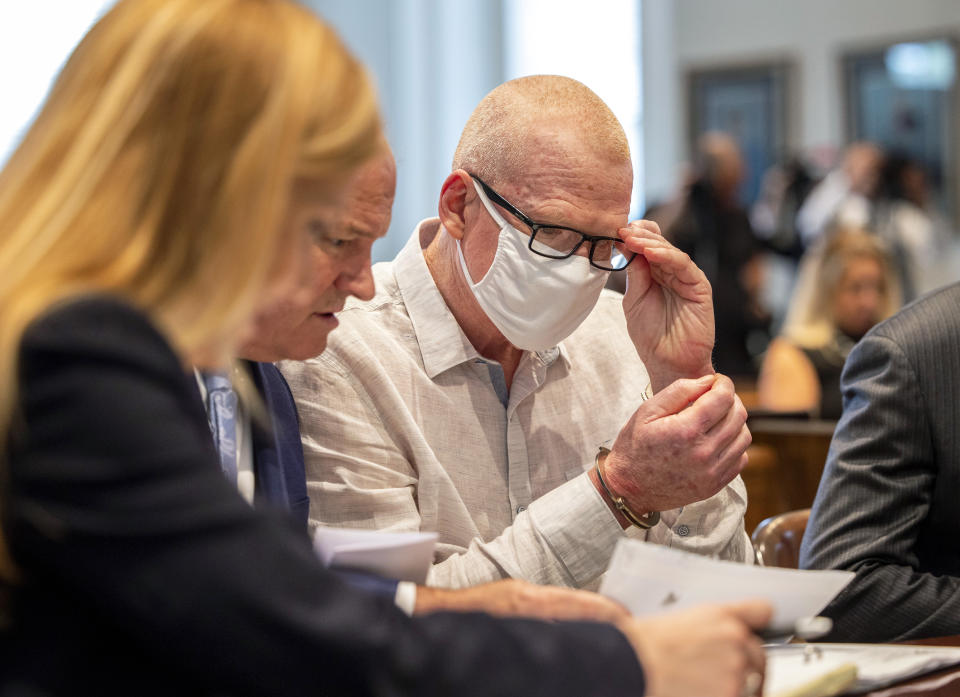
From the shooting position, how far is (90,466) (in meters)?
0.81

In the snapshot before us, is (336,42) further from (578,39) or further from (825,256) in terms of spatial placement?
(578,39)

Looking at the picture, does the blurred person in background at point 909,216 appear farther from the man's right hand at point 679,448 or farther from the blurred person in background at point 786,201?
the man's right hand at point 679,448

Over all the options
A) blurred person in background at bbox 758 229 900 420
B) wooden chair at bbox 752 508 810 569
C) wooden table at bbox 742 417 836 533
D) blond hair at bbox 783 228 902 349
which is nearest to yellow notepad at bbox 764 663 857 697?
wooden chair at bbox 752 508 810 569

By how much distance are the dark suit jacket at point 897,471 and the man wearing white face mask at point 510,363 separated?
181 mm

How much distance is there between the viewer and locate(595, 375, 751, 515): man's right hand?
1668mm

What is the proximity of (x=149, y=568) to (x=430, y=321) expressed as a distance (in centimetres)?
122

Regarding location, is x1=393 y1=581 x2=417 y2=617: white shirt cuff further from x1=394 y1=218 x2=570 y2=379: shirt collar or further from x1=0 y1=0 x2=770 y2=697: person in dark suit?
x1=394 y1=218 x2=570 y2=379: shirt collar

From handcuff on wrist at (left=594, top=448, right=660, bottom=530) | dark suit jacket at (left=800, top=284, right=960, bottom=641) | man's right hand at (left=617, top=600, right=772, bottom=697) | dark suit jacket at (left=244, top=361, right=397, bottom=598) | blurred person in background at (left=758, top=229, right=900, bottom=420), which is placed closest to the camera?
man's right hand at (left=617, top=600, right=772, bottom=697)

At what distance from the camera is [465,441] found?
77.1 inches

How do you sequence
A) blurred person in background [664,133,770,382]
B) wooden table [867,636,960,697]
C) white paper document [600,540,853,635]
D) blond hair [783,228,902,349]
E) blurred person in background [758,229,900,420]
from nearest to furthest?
white paper document [600,540,853,635]
wooden table [867,636,960,697]
blurred person in background [758,229,900,420]
blond hair [783,228,902,349]
blurred person in background [664,133,770,382]

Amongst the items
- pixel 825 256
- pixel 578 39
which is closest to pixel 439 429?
pixel 825 256

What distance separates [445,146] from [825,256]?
13.5ft

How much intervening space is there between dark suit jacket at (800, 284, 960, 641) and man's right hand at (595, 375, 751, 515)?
0.24 metres

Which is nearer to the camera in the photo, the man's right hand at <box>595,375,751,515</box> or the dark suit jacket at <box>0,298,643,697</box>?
the dark suit jacket at <box>0,298,643,697</box>
